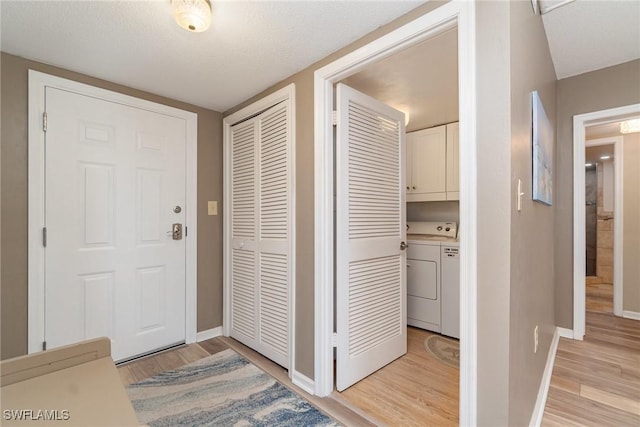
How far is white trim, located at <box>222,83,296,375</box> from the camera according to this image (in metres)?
2.04

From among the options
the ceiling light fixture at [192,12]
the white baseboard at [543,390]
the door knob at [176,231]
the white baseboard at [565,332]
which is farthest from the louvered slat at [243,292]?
the white baseboard at [565,332]

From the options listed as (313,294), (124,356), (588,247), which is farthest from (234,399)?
(588,247)

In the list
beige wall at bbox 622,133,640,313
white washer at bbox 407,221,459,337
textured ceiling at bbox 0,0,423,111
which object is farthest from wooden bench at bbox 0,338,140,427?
beige wall at bbox 622,133,640,313

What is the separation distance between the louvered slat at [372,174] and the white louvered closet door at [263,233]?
470 millimetres

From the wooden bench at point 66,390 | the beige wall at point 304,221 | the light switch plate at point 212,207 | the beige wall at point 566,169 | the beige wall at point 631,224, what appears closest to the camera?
the wooden bench at point 66,390

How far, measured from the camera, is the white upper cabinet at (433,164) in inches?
117

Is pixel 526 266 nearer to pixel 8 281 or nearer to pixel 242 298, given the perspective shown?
pixel 242 298

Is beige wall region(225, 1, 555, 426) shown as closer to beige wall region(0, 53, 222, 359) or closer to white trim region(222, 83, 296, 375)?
white trim region(222, 83, 296, 375)

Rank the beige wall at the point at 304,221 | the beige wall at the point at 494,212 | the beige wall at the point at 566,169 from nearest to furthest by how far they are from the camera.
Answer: the beige wall at the point at 494,212
the beige wall at the point at 304,221
the beige wall at the point at 566,169

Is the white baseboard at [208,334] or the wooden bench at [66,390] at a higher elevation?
the wooden bench at [66,390]

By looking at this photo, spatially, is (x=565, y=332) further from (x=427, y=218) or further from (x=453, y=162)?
(x=453, y=162)

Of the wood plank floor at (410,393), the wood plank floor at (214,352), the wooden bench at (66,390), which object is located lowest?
the wood plank floor at (214,352)

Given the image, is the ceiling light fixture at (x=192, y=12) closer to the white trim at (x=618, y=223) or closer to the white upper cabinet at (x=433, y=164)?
the white upper cabinet at (x=433, y=164)

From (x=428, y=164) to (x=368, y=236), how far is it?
159cm
